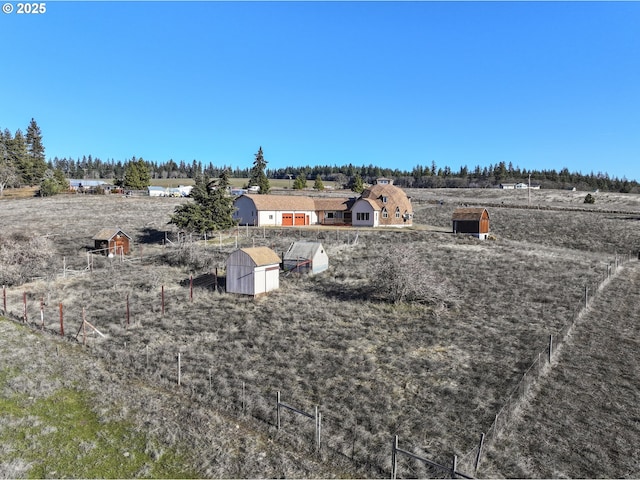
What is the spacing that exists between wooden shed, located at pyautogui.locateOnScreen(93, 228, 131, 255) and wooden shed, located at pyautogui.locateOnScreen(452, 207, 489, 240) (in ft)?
136

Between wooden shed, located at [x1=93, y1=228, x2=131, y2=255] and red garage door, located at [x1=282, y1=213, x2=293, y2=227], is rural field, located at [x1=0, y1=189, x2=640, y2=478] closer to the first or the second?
wooden shed, located at [x1=93, y1=228, x2=131, y2=255]

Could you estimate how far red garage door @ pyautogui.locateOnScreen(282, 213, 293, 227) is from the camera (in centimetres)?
6369

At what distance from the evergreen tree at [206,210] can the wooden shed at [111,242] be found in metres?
5.81

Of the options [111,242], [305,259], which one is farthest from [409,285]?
[111,242]

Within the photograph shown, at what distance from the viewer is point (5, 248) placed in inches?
1505

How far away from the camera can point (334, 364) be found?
19656mm

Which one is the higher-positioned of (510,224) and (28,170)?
(28,170)

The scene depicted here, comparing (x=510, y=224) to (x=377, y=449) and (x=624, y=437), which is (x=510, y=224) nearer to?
(x=624, y=437)

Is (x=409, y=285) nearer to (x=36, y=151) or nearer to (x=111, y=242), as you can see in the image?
(x=111, y=242)

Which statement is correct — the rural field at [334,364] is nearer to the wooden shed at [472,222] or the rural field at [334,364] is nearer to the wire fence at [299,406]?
the wire fence at [299,406]

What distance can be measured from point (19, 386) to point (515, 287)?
31644 mm

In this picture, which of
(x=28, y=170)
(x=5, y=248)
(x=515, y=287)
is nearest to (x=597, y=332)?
(x=515, y=287)

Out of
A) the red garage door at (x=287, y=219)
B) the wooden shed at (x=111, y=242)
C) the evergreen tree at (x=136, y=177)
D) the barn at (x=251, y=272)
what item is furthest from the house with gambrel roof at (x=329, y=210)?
the evergreen tree at (x=136, y=177)

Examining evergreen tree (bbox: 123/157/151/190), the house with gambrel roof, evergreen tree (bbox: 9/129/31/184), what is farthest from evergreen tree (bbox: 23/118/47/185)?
the house with gambrel roof
